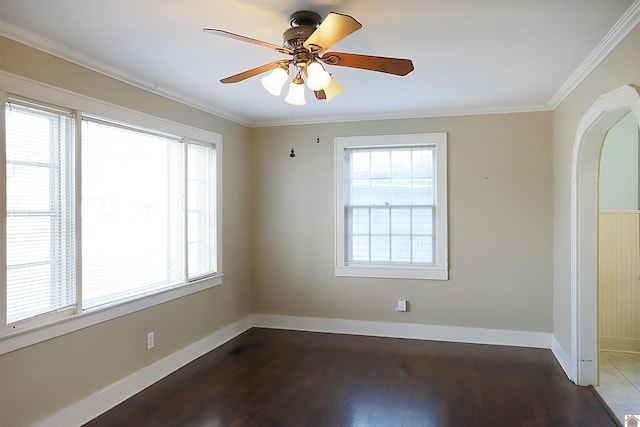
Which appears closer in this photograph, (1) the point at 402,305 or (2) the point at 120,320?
Answer: (2) the point at 120,320

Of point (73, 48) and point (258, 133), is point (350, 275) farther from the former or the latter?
point (73, 48)

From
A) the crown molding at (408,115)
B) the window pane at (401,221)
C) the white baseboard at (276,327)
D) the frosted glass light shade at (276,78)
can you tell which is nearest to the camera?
the frosted glass light shade at (276,78)

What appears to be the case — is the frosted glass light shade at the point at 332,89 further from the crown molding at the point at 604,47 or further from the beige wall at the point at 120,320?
the beige wall at the point at 120,320

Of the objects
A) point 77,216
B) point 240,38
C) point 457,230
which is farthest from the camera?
point 457,230

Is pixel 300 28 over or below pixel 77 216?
over

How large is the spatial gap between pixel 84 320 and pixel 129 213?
0.87 m

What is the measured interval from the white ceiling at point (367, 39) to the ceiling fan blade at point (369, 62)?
0.79 feet

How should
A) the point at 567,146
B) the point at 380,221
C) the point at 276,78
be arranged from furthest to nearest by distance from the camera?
the point at 380,221
the point at 567,146
the point at 276,78

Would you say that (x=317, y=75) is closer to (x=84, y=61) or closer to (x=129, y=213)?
(x=84, y=61)

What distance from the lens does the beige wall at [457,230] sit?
14.3 feet

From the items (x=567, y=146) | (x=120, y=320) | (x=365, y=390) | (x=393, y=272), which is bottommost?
(x=365, y=390)

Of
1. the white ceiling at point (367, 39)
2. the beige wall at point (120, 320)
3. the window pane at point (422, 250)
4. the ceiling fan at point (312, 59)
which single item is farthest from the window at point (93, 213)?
the window pane at point (422, 250)

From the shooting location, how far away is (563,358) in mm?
3799

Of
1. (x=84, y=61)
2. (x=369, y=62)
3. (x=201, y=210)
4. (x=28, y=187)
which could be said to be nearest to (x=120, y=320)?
(x=28, y=187)
